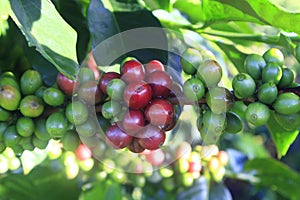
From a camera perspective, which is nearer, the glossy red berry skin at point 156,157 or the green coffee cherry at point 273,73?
the green coffee cherry at point 273,73

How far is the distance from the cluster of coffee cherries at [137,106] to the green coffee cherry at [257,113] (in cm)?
9

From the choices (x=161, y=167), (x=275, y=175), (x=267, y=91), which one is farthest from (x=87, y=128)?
(x=275, y=175)

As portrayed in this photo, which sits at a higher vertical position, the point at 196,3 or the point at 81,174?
the point at 196,3

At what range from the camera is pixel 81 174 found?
117cm

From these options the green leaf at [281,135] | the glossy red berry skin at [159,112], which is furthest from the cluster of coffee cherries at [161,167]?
the glossy red berry skin at [159,112]

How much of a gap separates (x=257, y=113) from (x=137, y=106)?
0.15m

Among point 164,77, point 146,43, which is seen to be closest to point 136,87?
point 164,77

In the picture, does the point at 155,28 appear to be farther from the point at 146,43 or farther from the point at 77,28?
the point at 77,28

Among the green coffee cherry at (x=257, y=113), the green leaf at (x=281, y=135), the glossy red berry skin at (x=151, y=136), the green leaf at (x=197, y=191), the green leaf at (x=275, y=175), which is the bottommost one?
the green leaf at (x=275, y=175)

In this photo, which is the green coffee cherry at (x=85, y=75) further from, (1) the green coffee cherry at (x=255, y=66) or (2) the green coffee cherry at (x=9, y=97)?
(1) the green coffee cherry at (x=255, y=66)

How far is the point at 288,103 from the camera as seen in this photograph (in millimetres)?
608

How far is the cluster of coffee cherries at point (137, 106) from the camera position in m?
0.61

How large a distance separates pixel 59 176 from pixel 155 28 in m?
0.54

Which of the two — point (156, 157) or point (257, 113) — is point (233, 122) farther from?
point (156, 157)
